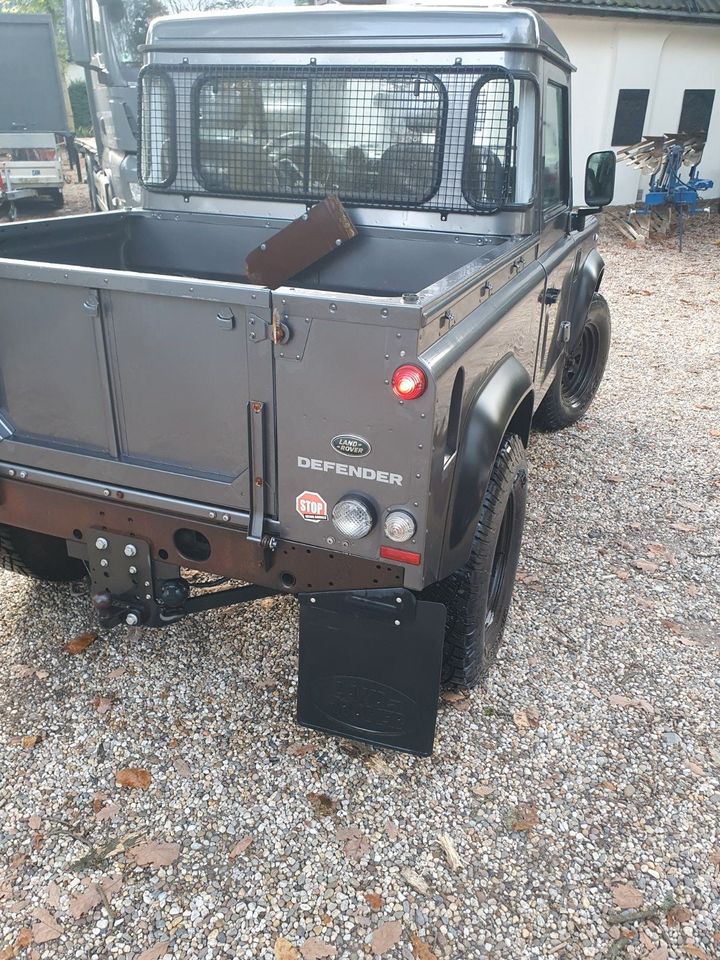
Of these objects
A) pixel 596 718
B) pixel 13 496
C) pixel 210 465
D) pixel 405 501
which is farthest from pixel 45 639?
pixel 596 718

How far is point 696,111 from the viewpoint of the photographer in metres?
15.8

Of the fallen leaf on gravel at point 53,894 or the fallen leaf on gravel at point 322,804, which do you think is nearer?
the fallen leaf on gravel at point 53,894

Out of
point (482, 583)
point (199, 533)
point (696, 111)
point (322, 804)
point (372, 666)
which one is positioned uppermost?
point (696, 111)

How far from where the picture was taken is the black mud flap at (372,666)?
2.50 m

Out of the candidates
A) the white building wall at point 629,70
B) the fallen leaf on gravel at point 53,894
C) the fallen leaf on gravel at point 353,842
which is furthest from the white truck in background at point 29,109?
the fallen leaf on gravel at point 353,842

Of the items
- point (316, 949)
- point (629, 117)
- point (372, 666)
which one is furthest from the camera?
point (629, 117)

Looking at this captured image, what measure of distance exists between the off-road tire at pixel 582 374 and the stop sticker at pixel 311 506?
3.63 metres

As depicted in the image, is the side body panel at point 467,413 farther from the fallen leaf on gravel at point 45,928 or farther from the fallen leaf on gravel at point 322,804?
the fallen leaf on gravel at point 45,928

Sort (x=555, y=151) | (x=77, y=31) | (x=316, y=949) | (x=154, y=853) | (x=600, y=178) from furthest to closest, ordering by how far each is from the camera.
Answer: (x=77, y=31), (x=600, y=178), (x=555, y=151), (x=154, y=853), (x=316, y=949)

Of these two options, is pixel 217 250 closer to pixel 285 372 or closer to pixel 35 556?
pixel 35 556

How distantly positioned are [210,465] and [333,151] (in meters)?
1.90

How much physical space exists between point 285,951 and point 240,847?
15.2 inches

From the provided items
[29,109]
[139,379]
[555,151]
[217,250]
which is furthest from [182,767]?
[29,109]

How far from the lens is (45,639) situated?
3.47 m
